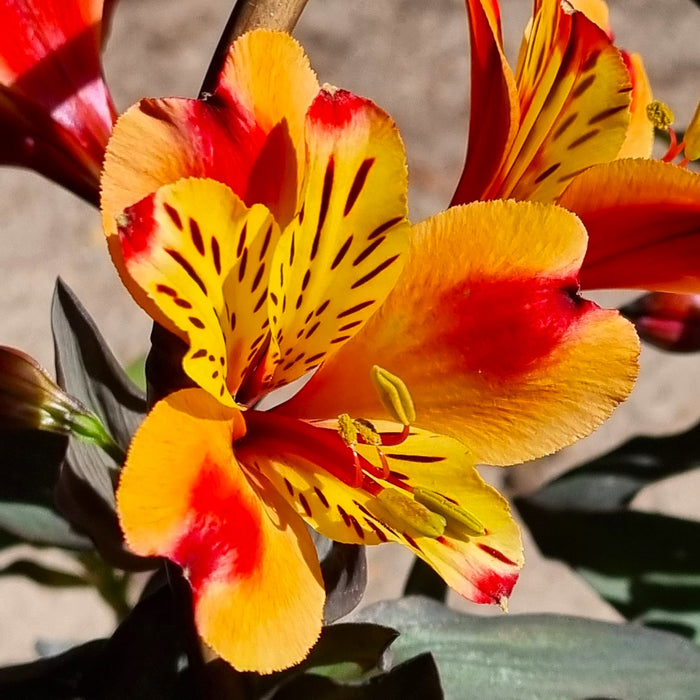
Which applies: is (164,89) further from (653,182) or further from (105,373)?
(653,182)

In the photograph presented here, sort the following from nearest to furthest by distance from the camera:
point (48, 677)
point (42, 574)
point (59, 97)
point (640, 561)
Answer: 1. point (59, 97)
2. point (48, 677)
3. point (640, 561)
4. point (42, 574)

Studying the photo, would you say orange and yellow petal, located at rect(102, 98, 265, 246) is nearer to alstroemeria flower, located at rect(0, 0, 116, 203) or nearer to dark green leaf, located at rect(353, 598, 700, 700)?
alstroemeria flower, located at rect(0, 0, 116, 203)

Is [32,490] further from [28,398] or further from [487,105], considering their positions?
[487,105]

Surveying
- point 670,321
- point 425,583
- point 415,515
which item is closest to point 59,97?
point 415,515

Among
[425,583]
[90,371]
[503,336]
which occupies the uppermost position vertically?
[503,336]

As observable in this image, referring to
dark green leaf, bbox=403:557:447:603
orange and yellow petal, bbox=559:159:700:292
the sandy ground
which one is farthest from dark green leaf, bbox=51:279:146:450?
the sandy ground

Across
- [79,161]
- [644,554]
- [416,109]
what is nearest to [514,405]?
[79,161]

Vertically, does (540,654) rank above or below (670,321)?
below

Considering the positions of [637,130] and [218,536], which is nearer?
[218,536]
